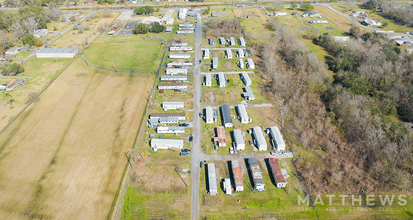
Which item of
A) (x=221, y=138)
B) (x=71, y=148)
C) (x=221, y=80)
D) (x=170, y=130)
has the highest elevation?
(x=221, y=80)

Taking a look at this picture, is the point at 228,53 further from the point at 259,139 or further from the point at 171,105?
the point at 259,139

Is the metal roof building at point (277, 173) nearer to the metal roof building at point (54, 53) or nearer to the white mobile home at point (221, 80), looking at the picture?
the white mobile home at point (221, 80)

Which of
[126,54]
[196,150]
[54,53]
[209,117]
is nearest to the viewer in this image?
[196,150]

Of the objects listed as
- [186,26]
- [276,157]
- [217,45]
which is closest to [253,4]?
[186,26]

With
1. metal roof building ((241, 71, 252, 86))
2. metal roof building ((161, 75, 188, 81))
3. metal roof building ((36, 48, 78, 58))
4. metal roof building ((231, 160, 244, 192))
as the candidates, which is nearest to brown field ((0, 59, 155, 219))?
metal roof building ((161, 75, 188, 81))

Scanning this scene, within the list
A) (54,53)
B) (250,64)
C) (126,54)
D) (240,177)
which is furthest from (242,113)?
(54,53)

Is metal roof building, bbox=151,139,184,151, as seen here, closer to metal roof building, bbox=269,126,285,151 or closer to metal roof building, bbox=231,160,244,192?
metal roof building, bbox=231,160,244,192
